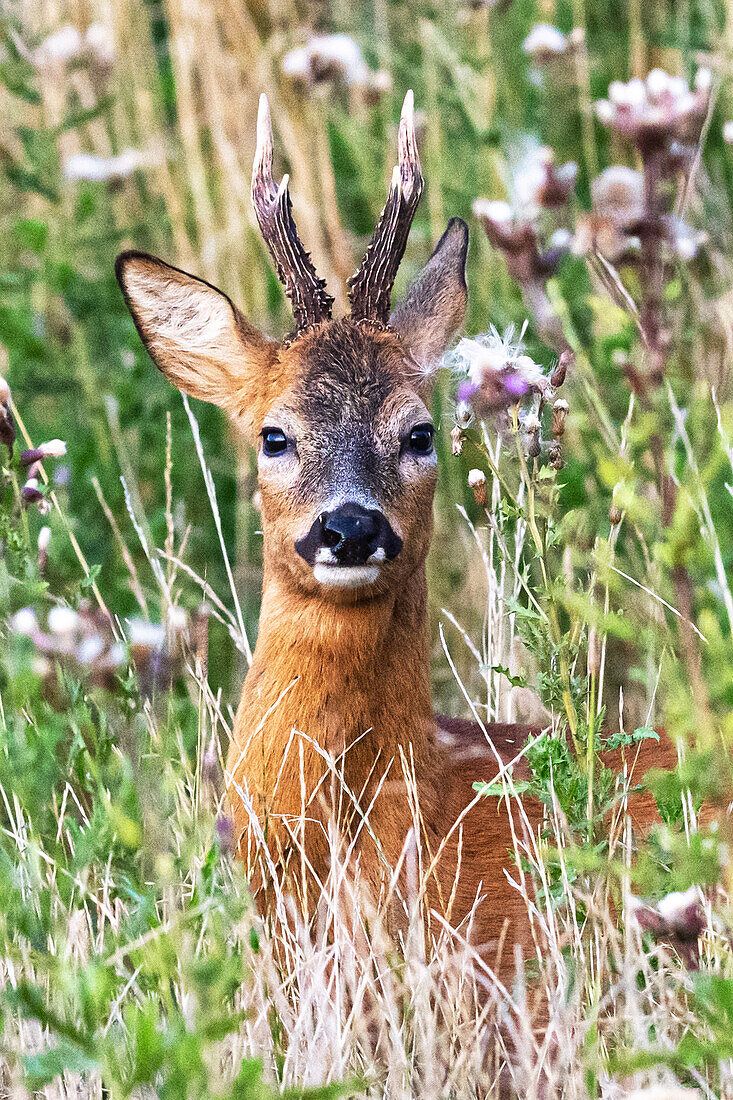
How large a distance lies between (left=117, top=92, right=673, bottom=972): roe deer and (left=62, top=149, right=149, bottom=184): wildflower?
2.59m

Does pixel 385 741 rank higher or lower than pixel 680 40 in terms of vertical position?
lower

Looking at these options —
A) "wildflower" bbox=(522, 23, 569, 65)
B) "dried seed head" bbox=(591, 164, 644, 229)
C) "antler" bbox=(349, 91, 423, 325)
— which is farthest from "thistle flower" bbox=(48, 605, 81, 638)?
"wildflower" bbox=(522, 23, 569, 65)

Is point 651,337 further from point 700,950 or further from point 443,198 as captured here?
point 443,198

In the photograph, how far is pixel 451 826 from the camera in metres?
3.04

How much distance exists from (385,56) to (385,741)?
351 cm

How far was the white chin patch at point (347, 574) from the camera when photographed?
2.85m

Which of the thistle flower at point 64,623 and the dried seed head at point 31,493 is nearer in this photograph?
the thistle flower at point 64,623

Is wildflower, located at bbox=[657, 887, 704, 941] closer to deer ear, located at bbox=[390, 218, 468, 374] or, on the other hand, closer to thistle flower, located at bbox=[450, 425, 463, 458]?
thistle flower, located at bbox=[450, 425, 463, 458]

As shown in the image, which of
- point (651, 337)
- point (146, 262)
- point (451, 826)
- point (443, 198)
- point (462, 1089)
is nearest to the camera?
point (651, 337)

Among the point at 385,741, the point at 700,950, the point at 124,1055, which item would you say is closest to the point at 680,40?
the point at 385,741

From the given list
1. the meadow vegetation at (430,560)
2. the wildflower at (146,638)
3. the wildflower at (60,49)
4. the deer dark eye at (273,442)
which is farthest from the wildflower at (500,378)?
the wildflower at (60,49)

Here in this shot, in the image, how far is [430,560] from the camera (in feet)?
16.0

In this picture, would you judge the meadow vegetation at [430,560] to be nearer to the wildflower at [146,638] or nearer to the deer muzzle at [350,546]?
the wildflower at [146,638]

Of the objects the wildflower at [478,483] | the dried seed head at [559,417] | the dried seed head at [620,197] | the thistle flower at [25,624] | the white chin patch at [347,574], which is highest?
the dried seed head at [620,197]
